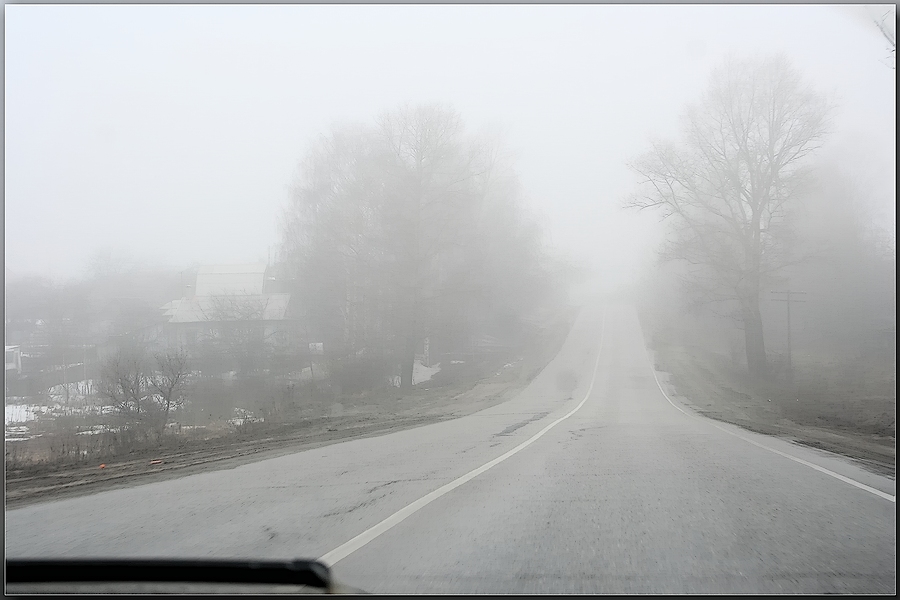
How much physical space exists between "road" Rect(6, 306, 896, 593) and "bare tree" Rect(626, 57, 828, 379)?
13353mm

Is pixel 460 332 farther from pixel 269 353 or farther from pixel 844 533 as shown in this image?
pixel 844 533

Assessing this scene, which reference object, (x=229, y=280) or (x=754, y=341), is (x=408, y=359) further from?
(x=754, y=341)

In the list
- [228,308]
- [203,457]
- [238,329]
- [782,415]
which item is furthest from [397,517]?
[228,308]

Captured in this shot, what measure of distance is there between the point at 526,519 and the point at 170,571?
3.06m

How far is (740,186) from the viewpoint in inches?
909

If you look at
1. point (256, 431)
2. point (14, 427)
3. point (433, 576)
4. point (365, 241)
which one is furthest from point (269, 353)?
point (433, 576)

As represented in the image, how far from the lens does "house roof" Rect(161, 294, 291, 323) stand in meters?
21.1

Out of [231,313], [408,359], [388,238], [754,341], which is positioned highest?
[388,238]

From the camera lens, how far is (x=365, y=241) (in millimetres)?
25266

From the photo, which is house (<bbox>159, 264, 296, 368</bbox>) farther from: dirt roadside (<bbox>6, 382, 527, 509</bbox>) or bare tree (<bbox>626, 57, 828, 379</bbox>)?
bare tree (<bbox>626, 57, 828, 379</bbox>)

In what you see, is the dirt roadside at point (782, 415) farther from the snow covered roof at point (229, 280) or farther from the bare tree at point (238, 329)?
the snow covered roof at point (229, 280)

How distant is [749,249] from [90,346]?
21853 mm

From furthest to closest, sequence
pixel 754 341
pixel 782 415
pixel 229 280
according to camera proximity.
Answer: pixel 229 280
pixel 754 341
pixel 782 415

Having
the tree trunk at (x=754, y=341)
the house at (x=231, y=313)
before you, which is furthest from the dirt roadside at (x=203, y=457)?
the tree trunk at (x=754, y=341)
